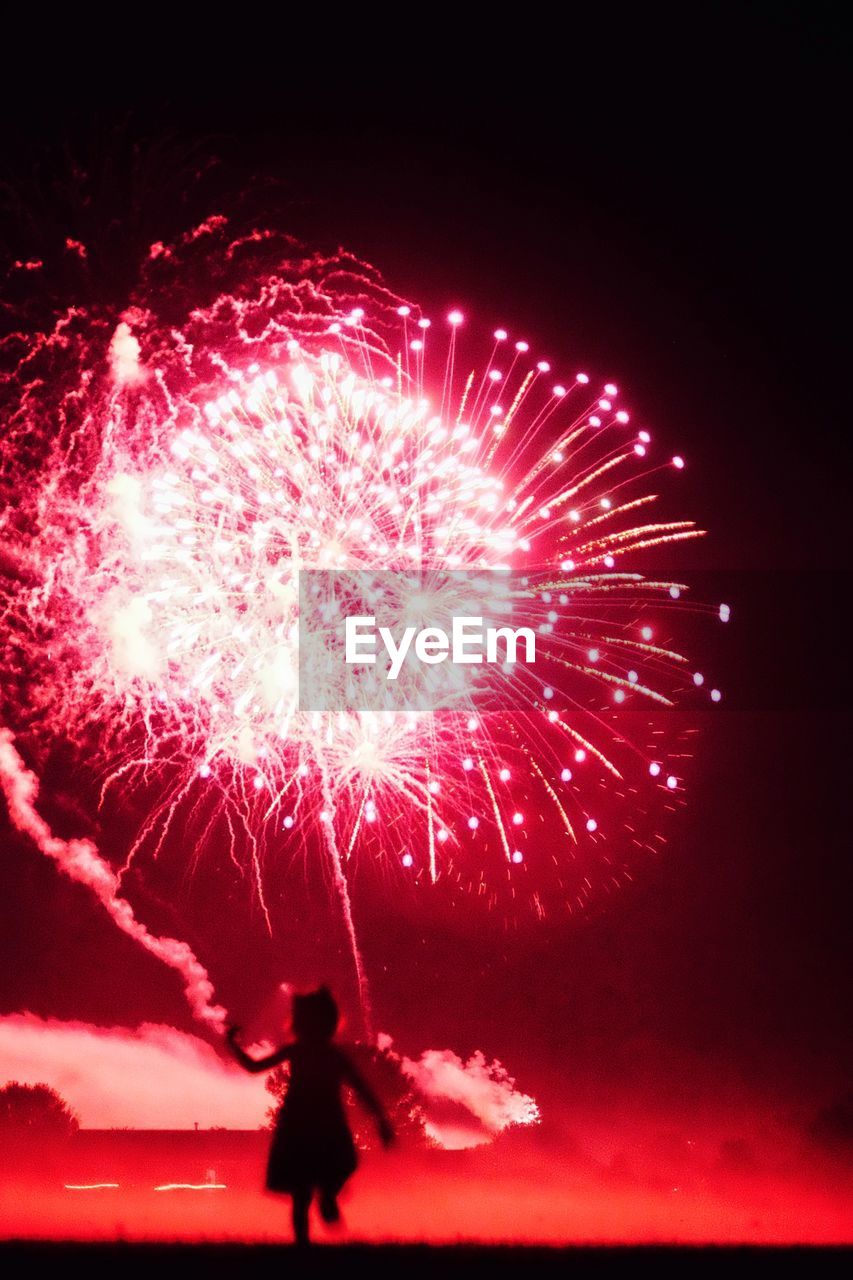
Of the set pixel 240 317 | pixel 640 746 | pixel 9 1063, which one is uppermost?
pixel 240 317

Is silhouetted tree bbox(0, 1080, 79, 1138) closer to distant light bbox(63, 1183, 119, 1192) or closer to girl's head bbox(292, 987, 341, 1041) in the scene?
distant light bbox(63, 1183, 119, 1192)

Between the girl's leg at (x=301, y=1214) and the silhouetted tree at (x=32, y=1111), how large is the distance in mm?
22340

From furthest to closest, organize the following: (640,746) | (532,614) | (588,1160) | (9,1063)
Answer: (588,1160), (9,1063), (640,746), (532,614)

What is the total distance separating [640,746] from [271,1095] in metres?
13.6

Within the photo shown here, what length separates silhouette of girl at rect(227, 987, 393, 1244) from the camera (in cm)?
641

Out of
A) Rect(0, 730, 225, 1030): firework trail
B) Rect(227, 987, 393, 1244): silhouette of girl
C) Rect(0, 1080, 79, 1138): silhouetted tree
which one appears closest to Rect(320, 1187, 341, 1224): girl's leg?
Rect(227, 987, 393, 1244): silhouette of girl

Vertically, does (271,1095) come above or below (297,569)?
below

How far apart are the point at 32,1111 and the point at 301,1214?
82.9ft

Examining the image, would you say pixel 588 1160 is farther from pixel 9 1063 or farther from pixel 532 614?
pixel 532 614

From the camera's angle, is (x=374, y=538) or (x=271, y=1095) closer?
(x=374, y=538)

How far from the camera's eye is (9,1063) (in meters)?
20.4

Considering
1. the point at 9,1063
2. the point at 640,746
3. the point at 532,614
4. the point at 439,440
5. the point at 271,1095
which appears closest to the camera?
the point at 439,440

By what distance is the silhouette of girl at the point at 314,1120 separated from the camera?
6.41 m

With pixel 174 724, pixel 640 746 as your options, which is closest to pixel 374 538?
pixel 174 724
